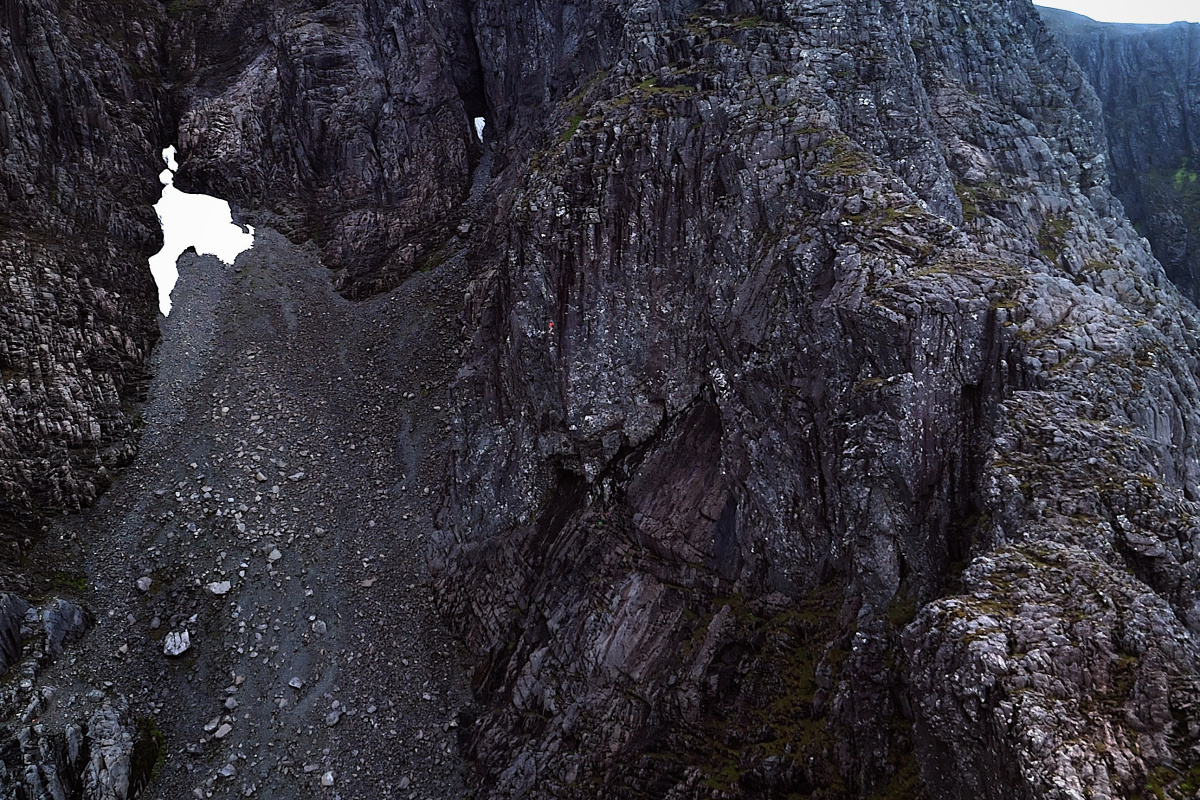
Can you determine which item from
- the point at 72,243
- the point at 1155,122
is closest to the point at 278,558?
the point at 72,243

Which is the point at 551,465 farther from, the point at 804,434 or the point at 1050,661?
the point at 1050,661

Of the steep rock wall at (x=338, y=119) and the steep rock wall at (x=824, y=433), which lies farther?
the steep rock wall at (x=338, y=119)

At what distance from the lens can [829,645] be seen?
92.9 ft

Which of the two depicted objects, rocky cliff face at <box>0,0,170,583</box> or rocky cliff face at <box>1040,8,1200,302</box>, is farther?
rocky cliff face at <box>1040,8,1200,302</box>

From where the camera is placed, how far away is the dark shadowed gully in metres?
23.3

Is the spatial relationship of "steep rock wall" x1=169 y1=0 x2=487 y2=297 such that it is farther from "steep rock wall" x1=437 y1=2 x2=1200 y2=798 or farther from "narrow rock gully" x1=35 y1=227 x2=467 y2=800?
"steep rock wall" x1=437 y1=2 x2=1200 y2=798

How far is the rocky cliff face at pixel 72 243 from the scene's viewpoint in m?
41.1

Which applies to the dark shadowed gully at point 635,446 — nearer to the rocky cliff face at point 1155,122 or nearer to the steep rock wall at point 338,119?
the steep rock wall at point 338,119

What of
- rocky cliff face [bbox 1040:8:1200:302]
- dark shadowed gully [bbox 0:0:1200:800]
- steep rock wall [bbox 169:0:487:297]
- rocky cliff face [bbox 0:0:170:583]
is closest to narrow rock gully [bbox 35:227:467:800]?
dark shadowed gully [bbox 0:0:1200:800]

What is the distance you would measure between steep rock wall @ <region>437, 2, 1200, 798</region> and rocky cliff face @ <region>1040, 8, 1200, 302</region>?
63.8 feet

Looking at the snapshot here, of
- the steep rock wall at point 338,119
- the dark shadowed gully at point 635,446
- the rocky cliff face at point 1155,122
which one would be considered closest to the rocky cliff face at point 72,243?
the dark shadowed gully at point 635,446

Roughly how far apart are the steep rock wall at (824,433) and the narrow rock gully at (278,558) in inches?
152

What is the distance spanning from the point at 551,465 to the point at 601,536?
17.3ft

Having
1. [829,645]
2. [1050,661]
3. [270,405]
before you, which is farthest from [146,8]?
[1050,661]
